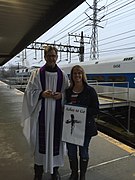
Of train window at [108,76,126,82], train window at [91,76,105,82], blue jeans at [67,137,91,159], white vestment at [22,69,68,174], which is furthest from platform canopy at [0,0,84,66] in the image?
train window at [91,76,105,82]

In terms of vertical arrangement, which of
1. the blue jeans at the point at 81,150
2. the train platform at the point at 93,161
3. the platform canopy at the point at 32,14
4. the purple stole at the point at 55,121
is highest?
the platform canopy at the point at 32,14

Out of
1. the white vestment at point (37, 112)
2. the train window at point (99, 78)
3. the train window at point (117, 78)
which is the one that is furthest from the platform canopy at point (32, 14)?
the train window at point (99, 78)

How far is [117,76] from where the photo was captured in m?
Answer: 13.5

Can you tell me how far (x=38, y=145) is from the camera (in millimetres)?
2850

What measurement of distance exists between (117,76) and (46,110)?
1121 centimetres

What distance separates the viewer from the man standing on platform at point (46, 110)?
2.76 metres

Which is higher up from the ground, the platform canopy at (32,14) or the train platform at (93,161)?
the platform canopy at (32,14)

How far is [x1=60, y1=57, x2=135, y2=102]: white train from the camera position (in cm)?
1240

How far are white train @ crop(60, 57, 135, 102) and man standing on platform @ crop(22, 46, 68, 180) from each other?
28.1 ft

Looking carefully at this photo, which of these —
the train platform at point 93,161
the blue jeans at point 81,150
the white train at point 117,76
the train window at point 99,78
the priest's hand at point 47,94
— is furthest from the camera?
the train window at point 99,78

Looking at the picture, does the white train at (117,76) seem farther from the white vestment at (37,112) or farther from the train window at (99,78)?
the white vestment at (37,112)

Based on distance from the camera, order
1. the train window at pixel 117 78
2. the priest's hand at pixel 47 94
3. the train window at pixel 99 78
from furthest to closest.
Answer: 1. the train window at pixel 99 78
2. the train window at pixel 117 78
3. the priest's hand at pixel 47 94

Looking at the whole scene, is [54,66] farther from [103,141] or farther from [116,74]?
[116,74]

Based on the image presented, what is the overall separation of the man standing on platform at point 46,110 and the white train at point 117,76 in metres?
8.56
